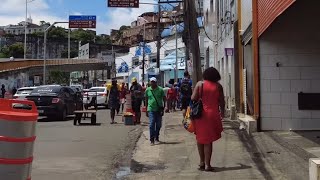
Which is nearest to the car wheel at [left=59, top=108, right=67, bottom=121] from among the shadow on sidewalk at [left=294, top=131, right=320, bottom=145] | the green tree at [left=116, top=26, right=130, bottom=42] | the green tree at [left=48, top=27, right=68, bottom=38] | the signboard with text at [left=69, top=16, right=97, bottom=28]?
the shadow on sidewalk at [left=294, top=131, right=320, bottom=145]

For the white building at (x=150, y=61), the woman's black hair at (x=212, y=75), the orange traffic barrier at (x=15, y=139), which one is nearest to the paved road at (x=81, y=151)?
the woman's black hair at (x=212, y=75)

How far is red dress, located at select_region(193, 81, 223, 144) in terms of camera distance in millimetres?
8805

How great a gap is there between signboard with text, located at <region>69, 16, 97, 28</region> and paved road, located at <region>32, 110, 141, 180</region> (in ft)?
102

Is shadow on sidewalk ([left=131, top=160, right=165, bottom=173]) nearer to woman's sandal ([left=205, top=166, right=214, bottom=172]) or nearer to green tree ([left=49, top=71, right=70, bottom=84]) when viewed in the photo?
woman's sandal ([left=205, top=166, right=214, bottom=172])

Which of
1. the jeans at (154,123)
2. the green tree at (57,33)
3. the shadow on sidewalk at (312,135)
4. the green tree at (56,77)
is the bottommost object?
the shadow on sidewalk at (312,135)

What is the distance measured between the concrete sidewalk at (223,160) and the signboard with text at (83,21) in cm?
3572

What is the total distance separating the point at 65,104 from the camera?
22.1 meters

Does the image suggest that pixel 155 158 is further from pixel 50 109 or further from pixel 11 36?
pixel 11 36

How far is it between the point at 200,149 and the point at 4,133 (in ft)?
16.3

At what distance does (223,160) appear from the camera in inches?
388

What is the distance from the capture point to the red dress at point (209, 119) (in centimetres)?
880

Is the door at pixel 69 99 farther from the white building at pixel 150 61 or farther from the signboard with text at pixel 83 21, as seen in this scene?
the white building at pixel 150 61

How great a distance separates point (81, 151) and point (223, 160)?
3647 mm

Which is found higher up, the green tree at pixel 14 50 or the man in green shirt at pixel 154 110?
the green tree at pixel 14 50
